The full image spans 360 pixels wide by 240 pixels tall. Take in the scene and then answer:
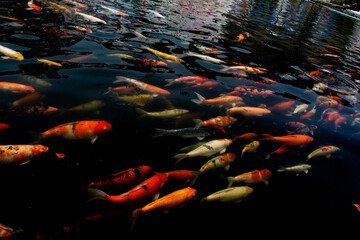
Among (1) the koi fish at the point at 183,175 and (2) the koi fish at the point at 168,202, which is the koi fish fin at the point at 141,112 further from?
(2) the koi fish at the point at 168,202

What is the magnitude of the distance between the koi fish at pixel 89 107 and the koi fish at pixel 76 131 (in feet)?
A: 2.34

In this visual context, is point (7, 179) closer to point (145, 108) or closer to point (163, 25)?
point (145, 108)

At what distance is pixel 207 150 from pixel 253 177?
81 centimetres

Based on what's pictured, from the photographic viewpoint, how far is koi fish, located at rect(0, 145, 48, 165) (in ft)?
7.48

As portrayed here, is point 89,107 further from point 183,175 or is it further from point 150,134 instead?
point 183,175

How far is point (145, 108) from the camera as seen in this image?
3801mm

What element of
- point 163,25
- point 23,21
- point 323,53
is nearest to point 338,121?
point 323,53

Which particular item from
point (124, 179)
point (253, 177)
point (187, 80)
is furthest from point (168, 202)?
point (187, 80)

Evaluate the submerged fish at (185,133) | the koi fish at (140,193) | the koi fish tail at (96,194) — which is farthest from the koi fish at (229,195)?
the koi fish tail at (96,194)

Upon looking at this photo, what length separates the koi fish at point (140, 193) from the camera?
214 cm

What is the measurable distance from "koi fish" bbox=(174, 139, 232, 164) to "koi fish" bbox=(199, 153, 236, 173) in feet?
0.49

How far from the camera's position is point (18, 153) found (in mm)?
2344

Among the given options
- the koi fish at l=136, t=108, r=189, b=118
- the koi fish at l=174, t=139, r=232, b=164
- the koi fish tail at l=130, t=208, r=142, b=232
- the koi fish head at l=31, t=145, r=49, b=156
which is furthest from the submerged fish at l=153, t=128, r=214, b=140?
the koi fish head at l=31, t=145, r=49, b=156

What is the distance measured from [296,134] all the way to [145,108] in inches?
125
